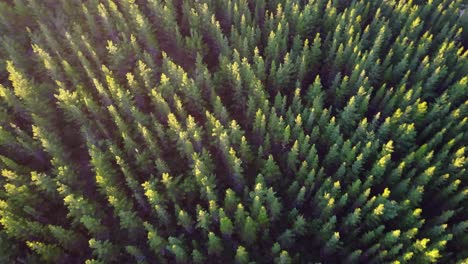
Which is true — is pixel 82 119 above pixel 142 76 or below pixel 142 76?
below

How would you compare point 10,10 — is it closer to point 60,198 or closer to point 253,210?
point 60,198

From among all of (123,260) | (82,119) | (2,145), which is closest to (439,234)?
(123,260)

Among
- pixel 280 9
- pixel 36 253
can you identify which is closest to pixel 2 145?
pixel 36 253

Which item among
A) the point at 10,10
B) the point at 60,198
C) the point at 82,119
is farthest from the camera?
the point at 10,10

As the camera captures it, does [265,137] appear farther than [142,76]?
No

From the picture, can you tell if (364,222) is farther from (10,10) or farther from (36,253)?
(10,10)

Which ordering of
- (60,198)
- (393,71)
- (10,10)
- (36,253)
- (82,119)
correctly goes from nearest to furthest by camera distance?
(36,253) → (60,198) → (82,119) → (393,71) → (10,10)

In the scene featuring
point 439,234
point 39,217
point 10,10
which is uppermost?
point 10,10
